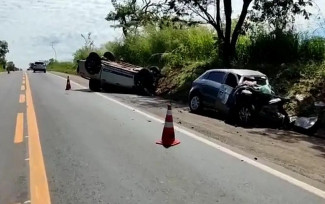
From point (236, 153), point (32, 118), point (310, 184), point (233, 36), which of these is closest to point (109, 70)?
point (233, 36)

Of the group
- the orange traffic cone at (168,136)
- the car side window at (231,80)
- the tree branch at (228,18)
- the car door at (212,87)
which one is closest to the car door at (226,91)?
the car side window at (231,80)

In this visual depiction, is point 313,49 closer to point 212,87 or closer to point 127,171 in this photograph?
point 212,87

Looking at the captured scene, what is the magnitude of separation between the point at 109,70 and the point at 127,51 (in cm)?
1657

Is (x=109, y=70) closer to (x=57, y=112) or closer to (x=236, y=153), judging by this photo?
(x=57, y=112)

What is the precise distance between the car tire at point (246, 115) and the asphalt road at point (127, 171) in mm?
3206

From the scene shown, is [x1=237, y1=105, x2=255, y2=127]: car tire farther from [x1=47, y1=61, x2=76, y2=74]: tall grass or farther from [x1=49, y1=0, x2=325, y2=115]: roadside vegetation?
[x1=47, y1=61, x2=76, y2=74]: tall grass

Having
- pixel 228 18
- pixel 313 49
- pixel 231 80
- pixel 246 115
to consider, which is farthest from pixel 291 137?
pixel 228 18

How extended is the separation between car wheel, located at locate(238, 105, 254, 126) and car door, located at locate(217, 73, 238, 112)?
663 millimetres

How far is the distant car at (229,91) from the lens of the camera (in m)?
12.6

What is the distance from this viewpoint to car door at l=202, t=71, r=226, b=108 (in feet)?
46.4

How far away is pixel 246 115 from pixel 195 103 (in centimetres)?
287

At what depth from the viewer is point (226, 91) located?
44.8ft

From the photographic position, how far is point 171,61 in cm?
2695

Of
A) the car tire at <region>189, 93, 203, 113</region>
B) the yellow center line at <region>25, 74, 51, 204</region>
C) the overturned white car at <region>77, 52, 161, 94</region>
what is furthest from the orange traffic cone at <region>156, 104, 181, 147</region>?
the overturned white car at <region>77, 52, 161, 94</region>
